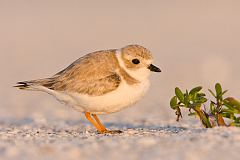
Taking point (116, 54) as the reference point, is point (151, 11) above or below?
above

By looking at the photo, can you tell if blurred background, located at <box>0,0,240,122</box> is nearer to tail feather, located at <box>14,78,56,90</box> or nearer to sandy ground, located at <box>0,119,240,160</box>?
tail feather, located at <box>14,78,56,90</box>

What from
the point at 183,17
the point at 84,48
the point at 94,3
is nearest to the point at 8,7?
the point at 94,3

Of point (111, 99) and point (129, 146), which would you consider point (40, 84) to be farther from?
point (129, 146)

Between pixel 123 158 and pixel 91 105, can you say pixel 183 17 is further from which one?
pixel 123 158

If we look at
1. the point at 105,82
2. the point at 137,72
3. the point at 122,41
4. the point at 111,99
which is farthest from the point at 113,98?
the point at 122,41

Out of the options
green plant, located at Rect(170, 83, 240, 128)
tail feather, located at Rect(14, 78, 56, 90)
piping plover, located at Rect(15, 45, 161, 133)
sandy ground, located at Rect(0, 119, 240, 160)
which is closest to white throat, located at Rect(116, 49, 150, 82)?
piping plover, located at Rect(15, 45, 161, 133)

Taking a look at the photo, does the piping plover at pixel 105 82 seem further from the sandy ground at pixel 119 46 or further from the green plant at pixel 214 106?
the green plant at pixel 214 106

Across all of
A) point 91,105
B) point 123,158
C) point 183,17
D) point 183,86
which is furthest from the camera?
point 183,17

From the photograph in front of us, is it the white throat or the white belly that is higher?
the white throat
